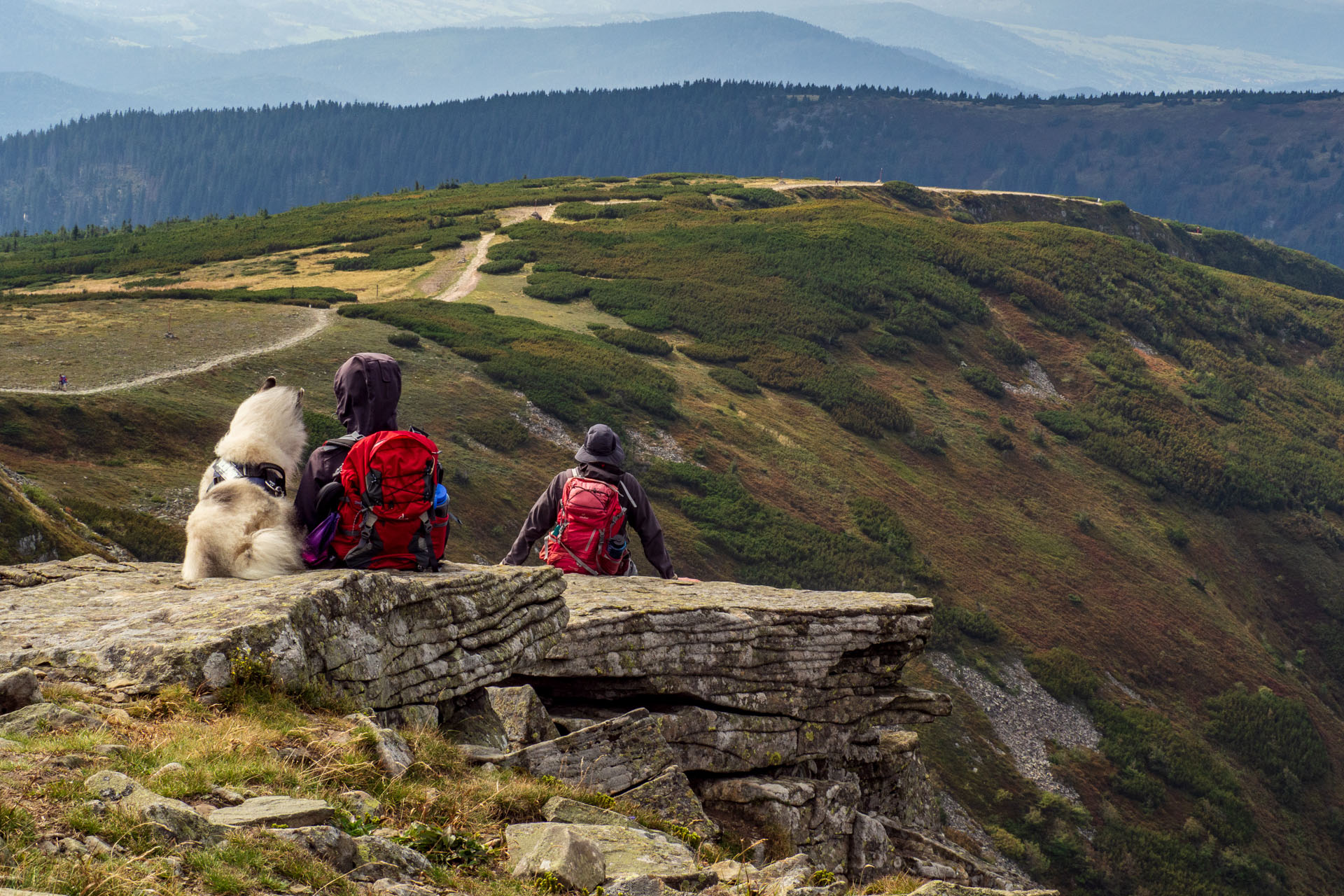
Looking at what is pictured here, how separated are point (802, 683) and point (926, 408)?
47747 millimetres

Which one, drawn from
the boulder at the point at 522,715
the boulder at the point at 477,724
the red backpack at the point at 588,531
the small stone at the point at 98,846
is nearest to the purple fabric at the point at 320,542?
the boulder at the point at 477,724

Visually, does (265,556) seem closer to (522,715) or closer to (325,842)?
(522,715)

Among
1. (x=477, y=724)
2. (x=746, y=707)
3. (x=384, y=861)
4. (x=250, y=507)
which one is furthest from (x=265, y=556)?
(x=746, y=707)

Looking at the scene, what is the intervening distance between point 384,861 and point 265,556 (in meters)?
3.36

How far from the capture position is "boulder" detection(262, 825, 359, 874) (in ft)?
15.8

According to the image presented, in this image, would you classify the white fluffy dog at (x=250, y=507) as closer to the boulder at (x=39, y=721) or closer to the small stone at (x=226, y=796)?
the boulder at (x=39, y=721)

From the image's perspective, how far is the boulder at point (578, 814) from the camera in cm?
661

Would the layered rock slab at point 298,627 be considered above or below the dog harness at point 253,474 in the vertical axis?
below

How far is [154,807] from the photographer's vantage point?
14.8ft

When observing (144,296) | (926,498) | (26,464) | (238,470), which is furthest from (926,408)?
(238,470)

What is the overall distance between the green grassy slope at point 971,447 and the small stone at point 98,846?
21725 mm

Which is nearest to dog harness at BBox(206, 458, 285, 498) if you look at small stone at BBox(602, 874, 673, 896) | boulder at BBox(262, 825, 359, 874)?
→ boulder at BBox(262, 825, 359, 874)

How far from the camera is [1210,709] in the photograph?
40469 millimetres

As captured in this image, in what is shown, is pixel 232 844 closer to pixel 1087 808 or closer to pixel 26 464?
pixel 26 464
